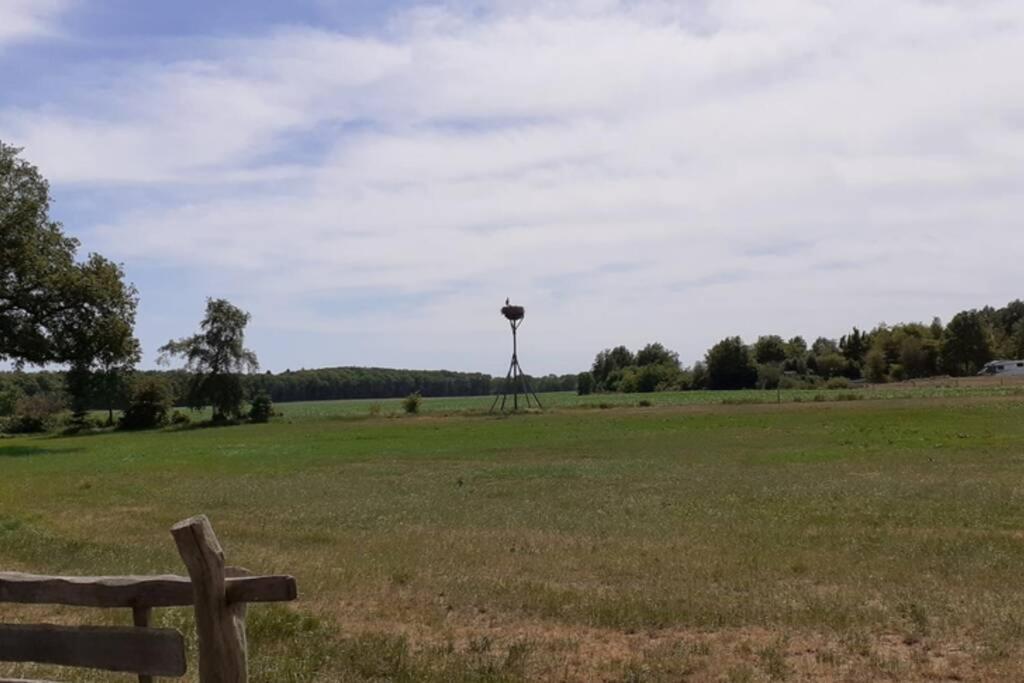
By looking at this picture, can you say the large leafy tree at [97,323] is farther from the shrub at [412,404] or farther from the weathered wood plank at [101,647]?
the weathered wood plank at [101,647]

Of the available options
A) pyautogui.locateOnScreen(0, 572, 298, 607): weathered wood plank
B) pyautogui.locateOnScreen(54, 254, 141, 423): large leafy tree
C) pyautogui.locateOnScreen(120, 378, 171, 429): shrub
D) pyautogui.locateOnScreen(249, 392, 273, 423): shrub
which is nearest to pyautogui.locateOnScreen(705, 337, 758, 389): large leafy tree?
pyautogui.locateOnScreen(249, 392, 273, 423): shrub

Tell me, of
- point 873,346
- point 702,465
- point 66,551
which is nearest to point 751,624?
point 66,551

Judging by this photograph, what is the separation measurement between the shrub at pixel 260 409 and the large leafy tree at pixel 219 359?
1554 millimetres

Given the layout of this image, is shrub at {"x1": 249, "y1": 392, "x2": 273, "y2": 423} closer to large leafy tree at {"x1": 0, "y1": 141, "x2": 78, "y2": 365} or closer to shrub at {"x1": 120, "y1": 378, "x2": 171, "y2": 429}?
shrub at {"x1": 120, "y1": 378, "x2": 171, "y2": 429}

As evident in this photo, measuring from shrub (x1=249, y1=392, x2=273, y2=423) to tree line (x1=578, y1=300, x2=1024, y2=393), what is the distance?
72646 millimetres

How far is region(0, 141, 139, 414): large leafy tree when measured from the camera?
48.5 metres

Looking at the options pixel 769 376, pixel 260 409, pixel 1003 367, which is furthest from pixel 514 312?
pixel 1003 367

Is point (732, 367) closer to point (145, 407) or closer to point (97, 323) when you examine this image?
point (145, 407)

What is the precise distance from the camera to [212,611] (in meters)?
5.01

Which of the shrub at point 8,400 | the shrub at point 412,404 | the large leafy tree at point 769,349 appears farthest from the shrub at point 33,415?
the large leafy tree at point 769,349

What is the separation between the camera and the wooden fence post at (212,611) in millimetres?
4891

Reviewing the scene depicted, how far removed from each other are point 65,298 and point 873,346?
5129 inches

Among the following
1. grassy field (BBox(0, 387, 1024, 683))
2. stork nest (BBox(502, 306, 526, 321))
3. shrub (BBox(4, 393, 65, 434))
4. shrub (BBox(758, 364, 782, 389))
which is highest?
stork nest (BBox(502, 306, 526, 321))

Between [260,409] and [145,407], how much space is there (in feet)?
34.1
